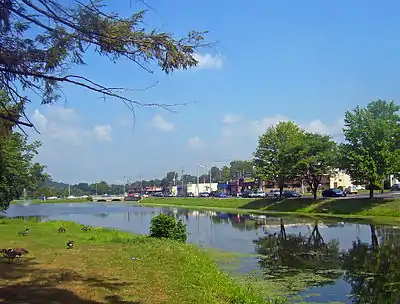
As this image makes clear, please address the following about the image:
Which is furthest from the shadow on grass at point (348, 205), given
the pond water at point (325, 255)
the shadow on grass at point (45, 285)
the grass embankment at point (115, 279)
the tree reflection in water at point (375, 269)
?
the shadow on grass at point (45, 285)

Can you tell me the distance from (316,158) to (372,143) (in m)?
9.21

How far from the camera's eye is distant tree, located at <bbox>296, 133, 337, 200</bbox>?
48.9 meters

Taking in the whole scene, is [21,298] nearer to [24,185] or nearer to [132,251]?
[132,251]

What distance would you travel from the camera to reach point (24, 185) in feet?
121

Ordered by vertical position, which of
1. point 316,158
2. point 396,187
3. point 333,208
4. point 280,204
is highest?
point 316,158

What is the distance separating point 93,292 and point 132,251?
6.92 metres

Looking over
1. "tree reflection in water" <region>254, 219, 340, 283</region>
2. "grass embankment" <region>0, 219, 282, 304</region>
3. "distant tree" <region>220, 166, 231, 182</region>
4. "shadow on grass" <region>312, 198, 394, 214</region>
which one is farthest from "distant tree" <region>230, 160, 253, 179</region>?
"grass embankment" <region>0, 219, 282, 304</region>

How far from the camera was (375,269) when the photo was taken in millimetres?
16531

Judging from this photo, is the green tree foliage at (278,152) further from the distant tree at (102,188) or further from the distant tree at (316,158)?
the distant tree at (102,188)

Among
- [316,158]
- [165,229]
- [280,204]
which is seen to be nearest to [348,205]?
[316,158]

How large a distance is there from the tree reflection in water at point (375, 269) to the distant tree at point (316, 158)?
936 inches

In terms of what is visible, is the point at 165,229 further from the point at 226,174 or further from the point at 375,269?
the point at 226,174

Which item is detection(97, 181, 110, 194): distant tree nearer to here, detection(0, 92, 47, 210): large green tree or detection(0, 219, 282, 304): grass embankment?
detection(0, 92, 47, 210): large green tree

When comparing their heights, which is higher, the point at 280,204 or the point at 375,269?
the point at 280,204
